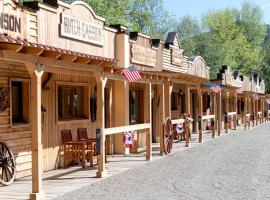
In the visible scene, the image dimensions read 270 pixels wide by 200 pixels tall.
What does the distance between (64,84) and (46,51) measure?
489cm

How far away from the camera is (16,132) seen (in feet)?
38.6

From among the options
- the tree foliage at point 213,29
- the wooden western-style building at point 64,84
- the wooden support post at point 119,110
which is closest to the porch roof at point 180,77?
the wooden western-style building at point 64,84

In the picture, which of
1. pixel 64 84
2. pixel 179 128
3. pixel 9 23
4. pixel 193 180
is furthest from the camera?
pixel 179 128

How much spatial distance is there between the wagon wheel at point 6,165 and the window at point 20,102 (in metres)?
1.25

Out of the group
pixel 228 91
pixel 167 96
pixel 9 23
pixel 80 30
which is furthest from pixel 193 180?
pixel 228 91

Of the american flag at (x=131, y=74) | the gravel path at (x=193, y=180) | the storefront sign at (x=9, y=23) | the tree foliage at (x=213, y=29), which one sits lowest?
the gravel path at (x=193, y=180)

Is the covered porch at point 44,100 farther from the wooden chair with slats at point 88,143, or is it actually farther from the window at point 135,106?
the window at point 135,106

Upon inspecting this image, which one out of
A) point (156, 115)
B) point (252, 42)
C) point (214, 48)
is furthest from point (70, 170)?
point (252, 42)

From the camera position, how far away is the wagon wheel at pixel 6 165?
10.7 m

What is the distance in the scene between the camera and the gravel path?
9.37 m

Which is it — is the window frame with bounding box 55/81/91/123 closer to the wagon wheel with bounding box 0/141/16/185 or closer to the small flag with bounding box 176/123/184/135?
the wagon wheel with bounding box 0/141/16/185

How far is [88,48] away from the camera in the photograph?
579 inches

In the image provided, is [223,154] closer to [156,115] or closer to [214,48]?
[156,115]

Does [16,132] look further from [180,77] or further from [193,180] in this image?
[180,77]
